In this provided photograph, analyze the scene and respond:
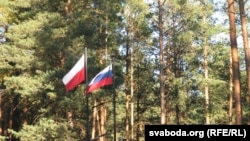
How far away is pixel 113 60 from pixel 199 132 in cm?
841

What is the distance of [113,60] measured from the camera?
1493cm

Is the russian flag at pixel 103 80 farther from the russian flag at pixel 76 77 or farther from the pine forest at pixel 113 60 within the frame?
the pine forest at pixel 113 60

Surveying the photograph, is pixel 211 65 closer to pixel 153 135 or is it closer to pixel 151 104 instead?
pixel 151 104

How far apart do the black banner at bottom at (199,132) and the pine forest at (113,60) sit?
8362 millimetres

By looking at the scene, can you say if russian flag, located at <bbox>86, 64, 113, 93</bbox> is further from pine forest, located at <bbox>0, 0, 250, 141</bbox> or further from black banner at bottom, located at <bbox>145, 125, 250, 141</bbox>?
black banner at bottom, located at <bbox>145, 125, 250, 141</bbox>

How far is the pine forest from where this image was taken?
19.2m

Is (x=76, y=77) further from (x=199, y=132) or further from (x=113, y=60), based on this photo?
(x=199, y=132)

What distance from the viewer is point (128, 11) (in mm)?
25641

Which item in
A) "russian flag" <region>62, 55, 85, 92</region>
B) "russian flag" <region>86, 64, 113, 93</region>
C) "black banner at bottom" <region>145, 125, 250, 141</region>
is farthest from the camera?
"russian flag" <region>86, 64, 113, 93</region>

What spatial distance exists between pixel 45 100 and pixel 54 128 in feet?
8.98

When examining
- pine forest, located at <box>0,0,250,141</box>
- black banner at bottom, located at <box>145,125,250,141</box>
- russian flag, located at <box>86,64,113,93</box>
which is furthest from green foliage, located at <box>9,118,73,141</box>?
black banner at bottom, located at <box>145,125,250,141</box>

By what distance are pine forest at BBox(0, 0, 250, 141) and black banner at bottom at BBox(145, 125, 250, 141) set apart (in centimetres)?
836

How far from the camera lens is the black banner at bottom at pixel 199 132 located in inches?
268

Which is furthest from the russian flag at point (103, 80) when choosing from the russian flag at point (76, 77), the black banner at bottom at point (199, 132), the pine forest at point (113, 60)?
the black banner at bottom at point (199, 132)
